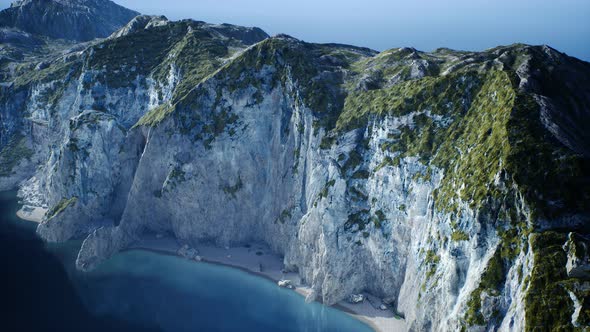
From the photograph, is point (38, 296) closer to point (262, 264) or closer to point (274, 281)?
point (262, 264)

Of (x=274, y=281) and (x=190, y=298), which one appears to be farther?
(x=274, y=281)

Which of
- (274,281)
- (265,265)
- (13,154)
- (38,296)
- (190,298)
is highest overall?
(13,154)

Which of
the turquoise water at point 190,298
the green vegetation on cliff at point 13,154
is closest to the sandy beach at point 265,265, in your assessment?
the turquoise water at point 190,298

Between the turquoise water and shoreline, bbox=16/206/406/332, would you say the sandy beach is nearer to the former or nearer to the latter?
shoreline, bbox=16/206/406/332

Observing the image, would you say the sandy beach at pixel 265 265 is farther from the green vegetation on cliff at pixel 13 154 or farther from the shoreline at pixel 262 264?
the green vegetation on cliff at pixel 13 154

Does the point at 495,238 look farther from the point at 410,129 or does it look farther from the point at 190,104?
the point at 190,104

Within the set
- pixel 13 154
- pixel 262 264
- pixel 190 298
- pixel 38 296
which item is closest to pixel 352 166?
pixel 262 264

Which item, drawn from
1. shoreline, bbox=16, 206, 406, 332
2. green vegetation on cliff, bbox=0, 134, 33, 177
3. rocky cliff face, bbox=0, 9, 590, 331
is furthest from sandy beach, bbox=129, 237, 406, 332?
green vegetation on cliff, bbox=0, 134, 33, 177
